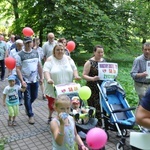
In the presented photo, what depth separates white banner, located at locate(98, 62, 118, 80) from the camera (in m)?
4.58

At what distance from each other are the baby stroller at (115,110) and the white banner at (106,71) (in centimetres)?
9

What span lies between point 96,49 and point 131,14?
9890mm

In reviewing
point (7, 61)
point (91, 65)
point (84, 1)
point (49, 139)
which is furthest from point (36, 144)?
point (84, 1)

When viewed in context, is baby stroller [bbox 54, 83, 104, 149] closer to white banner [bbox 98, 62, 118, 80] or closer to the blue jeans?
white banner [bbox 98, 62, 118, 80]

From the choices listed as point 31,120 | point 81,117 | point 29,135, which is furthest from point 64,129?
point 31,120

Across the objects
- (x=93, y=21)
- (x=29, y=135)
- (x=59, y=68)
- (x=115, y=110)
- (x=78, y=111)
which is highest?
→ (x=93, y=21)

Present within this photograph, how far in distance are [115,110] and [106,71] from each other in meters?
0.77

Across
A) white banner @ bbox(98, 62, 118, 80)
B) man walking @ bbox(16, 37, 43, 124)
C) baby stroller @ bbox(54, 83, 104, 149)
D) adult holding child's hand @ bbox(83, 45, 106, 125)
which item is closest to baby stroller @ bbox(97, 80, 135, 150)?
white banner @ bbox(98, 62, 118, 80)

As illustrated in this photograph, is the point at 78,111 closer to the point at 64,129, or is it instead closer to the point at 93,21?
the point at 64,129

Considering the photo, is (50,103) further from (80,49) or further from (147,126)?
(80,49)

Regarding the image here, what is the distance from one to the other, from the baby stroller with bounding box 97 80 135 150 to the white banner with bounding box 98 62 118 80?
0.09 meters

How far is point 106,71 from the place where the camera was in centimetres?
460

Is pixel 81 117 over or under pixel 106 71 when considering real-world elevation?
under

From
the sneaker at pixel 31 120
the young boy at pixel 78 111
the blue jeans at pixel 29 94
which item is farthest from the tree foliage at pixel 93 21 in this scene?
the young boy at pixel 78 111
